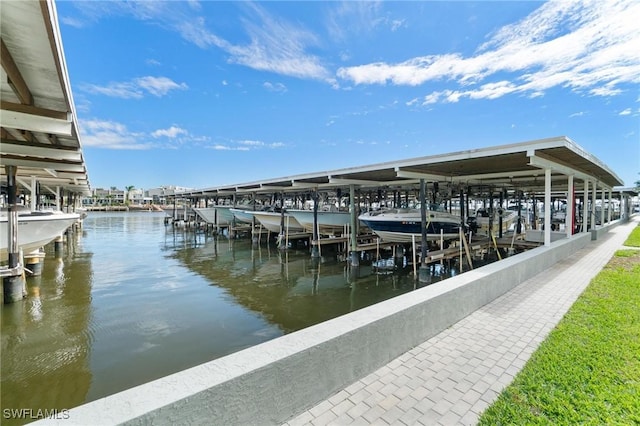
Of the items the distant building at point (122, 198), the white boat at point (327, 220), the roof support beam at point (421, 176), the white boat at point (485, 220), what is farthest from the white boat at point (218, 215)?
the distant building at point (122, 198)

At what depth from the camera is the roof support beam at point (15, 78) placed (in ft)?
10.4

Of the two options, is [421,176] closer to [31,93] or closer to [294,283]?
[294,283]

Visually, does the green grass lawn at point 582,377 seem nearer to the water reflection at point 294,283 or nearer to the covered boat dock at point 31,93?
the water reflection at point 294,283

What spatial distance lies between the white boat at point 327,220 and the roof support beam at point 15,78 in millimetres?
13414

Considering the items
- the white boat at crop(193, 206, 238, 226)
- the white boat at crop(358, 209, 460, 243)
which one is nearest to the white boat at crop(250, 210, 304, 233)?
the white boat at crop(193, 206, 238, 226)

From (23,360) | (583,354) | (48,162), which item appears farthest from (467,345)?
(48,162)

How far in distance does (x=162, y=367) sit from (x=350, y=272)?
793cm

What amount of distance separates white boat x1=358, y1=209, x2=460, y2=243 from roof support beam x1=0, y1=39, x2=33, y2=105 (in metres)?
10.8

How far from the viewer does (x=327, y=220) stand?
17234mm

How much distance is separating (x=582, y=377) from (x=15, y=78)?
7.00m

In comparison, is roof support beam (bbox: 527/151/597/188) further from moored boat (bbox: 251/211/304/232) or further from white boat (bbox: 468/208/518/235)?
moored boat (bbox: 251/211/304/232)

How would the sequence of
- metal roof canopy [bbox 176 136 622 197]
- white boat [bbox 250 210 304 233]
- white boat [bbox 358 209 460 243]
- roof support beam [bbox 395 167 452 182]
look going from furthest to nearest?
1. white boat [bbox 250 210 304 233]
2. white boat [bbox 358 209 460 243]
3. roof support beam [bbox 395 167 452 182]
4. metal roof canopy [bbox 176 136 622 197]

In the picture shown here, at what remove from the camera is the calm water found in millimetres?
4699

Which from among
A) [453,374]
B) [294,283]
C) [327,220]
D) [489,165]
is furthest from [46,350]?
[327,220]
